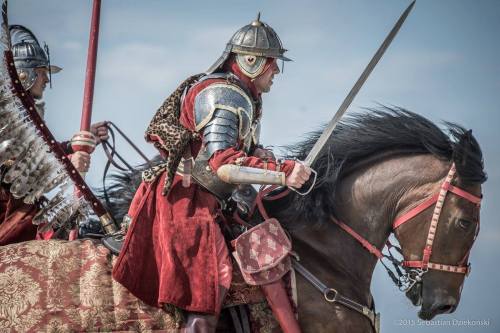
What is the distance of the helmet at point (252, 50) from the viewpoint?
598 cm

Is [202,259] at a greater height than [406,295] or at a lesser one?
greater

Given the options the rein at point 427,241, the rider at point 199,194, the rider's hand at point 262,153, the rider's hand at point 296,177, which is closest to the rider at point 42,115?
the rider at point 199,194

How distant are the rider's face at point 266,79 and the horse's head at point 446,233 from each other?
141 centimetres

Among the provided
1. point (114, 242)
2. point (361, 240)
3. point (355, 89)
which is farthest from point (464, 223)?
point (114, 242)

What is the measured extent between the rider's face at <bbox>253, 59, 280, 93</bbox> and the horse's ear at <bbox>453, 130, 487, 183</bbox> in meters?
1.46

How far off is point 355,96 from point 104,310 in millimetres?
2345

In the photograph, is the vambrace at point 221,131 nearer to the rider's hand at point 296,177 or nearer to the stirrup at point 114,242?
the rider's hand at point 296,177

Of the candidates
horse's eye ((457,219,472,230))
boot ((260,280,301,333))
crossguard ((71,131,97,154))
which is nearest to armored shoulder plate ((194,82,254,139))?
boot ((260,280,301,333))

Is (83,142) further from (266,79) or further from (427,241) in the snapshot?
(427,241)

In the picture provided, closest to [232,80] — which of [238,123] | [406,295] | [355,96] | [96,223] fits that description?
[238,123]

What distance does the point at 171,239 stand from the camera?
5633 millimetres

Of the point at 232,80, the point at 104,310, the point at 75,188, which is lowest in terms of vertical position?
the point at 104,310

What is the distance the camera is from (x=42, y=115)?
733 cm

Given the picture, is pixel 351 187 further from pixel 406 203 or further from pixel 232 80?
pixel 232 80
